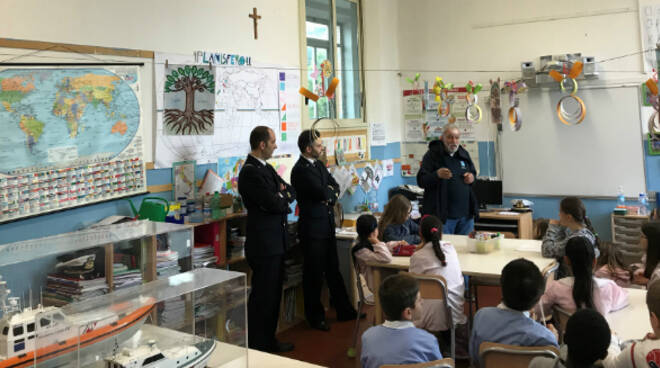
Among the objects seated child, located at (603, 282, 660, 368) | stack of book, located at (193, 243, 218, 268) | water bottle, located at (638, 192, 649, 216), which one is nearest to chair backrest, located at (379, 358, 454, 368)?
seated child, located at (603, 282, 660, 368)

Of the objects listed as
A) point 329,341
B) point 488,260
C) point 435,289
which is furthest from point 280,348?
point 488,260

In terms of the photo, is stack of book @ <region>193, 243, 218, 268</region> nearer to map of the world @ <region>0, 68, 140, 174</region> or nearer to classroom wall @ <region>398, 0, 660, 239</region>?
map of the world @ <region>0, 68, 140, 174</region>

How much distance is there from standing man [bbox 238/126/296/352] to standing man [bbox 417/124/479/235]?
57.7 inches

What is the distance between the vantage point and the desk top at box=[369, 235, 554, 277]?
336cm

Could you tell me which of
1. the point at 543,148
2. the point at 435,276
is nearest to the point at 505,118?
the point at 543,148

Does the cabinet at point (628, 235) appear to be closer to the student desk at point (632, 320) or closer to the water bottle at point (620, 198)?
the water bottle at point (620, 198)

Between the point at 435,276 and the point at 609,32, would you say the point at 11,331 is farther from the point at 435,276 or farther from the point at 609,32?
the point at 609,32

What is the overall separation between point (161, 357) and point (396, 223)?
99.1 inches

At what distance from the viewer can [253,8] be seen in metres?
4.75

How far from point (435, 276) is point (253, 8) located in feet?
9.73

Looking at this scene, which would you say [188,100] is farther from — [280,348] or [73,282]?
[73,282]

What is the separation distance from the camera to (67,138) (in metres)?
3.21

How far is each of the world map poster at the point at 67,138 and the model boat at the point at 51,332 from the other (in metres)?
1.27

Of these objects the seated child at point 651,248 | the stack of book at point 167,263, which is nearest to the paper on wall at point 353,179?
the seated child at point 651,248
